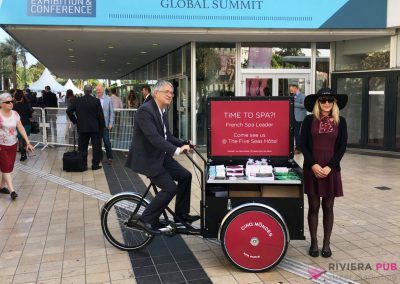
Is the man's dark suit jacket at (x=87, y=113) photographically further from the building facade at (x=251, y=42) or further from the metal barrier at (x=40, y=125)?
the metal barrier at (x=40, y=125)

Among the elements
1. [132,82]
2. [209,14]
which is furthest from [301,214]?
[132,82]

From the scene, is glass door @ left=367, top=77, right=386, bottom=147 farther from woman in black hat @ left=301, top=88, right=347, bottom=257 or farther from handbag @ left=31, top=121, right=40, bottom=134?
handbag @ left=31, top=121, right=40, bottom=134

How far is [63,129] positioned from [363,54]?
28.2ft

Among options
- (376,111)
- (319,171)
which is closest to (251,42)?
(376,111)

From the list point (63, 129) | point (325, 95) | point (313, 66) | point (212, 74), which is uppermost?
point (313, 66)

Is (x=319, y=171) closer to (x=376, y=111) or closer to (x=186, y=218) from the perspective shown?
(x=186, y=218)

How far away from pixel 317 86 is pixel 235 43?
280 centimetres

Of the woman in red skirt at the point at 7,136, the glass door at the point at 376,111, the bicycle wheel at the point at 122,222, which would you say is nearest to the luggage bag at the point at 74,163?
the woman in red skirt at the point at 7,136

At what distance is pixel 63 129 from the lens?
1262cm

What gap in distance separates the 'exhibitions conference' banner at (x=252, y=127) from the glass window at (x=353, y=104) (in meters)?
9.01

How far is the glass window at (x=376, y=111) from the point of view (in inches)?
481

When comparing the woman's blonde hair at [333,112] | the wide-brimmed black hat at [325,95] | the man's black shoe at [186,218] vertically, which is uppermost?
the wide-brimmed black hat at [325,95]

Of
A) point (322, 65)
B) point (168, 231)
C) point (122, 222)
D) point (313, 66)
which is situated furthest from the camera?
point (322, 65)

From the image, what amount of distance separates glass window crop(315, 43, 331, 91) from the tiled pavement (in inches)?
261
